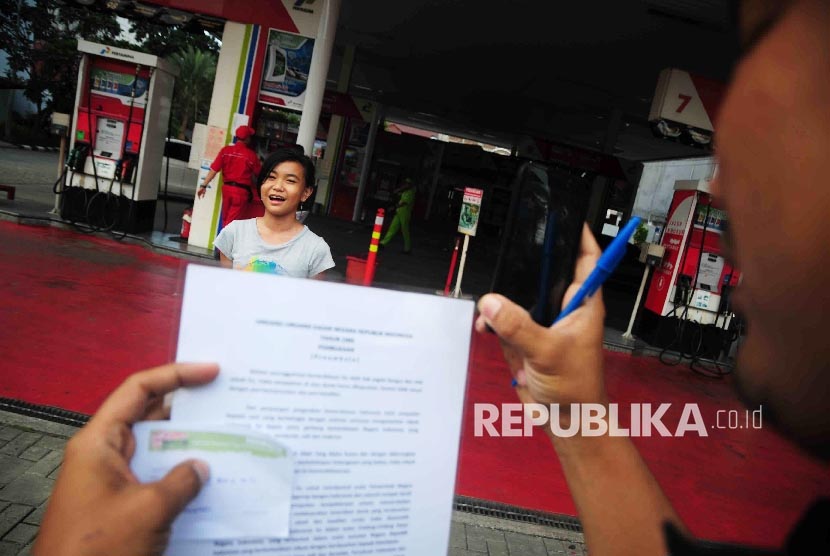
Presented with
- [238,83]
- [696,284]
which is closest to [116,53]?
[238,83]

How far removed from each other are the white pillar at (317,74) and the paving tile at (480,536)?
5.75m

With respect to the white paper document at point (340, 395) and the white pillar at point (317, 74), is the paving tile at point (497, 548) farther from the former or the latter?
the white pillar at point (317, 74)

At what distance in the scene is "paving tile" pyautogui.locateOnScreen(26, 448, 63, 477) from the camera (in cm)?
290

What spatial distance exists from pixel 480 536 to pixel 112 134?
7.60 meters

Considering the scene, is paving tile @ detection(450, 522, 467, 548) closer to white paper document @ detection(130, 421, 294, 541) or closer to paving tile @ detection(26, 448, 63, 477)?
paving tile @ detection(26, 448, 63, 477)

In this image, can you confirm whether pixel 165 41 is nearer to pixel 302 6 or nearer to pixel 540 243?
pixel 302 6

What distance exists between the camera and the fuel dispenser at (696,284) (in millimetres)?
7969

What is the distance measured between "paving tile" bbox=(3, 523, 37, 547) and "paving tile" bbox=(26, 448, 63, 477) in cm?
41

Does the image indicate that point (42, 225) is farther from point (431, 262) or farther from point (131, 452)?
point (131, 452)

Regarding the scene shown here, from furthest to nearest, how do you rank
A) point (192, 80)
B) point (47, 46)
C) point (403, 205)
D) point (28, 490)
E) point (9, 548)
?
1. point (192, 80)
2. point (47, 46)
3. point (403, 205)
4. point (28, 490)
5. point (9, 548)

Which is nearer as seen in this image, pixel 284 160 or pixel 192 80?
pixel 284 160

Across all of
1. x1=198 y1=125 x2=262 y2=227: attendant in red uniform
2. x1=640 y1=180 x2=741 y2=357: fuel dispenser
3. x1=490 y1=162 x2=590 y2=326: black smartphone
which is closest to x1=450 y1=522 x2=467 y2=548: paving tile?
x1=490 y1=162 x2=590 y2=326: black smartphone

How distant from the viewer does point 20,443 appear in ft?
10.2

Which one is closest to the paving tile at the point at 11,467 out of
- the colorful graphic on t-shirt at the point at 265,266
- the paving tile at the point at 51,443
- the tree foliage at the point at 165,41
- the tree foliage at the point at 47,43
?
the paving tile at the point at 51,443
